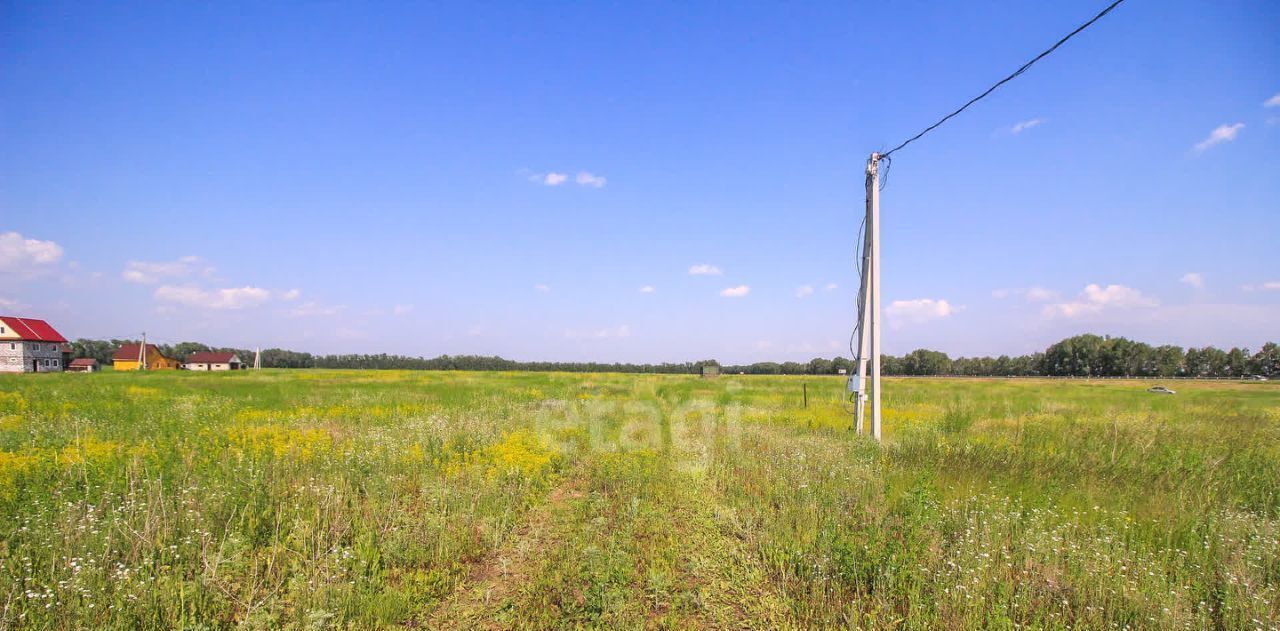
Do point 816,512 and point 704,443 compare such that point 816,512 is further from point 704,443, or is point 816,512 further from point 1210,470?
point 1210,470

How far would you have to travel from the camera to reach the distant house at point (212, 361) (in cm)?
9025

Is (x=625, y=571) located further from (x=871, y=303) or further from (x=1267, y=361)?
(x=1267, y=361)

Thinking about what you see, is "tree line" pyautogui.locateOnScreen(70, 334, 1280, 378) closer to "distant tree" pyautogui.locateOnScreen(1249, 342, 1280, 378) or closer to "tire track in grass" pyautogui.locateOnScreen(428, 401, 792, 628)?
"distant tree" pyautogui.locateOnScreen(1249, 342, 1280, 378)

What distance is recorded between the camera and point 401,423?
13.2 m

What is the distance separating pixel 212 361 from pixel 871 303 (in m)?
118

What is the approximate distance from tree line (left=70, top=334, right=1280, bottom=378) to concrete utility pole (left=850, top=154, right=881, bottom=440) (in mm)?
92892

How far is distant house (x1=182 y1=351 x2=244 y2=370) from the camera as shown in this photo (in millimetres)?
90250

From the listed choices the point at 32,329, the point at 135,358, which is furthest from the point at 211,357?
the point at 32,329

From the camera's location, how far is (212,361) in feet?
297

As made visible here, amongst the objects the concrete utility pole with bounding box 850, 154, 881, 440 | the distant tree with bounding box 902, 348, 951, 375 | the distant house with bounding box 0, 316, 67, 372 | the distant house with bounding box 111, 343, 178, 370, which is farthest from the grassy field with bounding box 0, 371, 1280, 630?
the distant tree with bounding box 902, 348, 951, 375

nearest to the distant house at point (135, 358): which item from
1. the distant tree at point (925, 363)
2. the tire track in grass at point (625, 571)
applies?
the tire track in grass at point (625, 571)

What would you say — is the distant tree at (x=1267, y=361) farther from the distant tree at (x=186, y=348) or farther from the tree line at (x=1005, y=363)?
the distant tree at (x=186, y=348)

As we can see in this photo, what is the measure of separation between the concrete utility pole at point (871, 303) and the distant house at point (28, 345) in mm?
90424

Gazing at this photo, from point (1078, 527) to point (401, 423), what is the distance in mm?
13964
